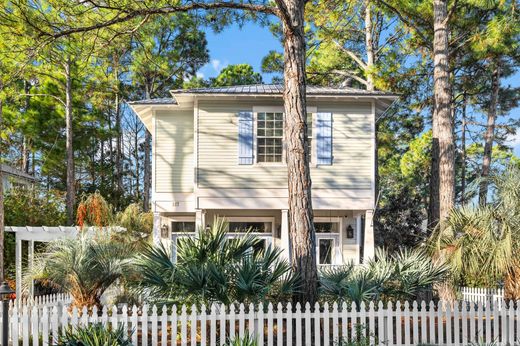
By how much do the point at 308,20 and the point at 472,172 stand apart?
16.1 meters

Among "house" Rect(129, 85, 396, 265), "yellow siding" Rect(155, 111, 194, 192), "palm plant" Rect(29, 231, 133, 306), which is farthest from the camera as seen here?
"yellow siding" Rect(155, 111, 194, 192)

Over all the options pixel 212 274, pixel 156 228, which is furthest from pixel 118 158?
pixel 212 274

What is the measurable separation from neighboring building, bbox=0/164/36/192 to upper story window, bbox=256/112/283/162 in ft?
40.7

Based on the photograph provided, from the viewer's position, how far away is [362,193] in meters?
14.8

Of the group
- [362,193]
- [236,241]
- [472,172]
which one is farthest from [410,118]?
[236,241]

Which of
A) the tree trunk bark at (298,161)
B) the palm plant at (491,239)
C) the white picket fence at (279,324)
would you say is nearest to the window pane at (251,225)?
the palm plant at (491,239)

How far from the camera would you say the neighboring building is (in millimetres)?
21219

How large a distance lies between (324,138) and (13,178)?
15733 millimetres

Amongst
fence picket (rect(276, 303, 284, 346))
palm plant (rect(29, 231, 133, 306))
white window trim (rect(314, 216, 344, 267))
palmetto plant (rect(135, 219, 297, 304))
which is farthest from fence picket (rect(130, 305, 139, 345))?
white window trim (rect(314, 216, 344, 267))

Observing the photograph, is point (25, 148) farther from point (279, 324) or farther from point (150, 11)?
point (279, 324)

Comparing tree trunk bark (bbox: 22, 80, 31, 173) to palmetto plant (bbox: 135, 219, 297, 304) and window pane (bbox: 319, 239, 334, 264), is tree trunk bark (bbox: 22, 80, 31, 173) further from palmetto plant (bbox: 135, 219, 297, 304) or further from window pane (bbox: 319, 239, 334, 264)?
palmetto plant (bbox: 135, 219, 297, 304)

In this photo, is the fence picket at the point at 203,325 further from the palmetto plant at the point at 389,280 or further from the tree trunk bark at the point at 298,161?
the palmetto plant at the point at 389,280

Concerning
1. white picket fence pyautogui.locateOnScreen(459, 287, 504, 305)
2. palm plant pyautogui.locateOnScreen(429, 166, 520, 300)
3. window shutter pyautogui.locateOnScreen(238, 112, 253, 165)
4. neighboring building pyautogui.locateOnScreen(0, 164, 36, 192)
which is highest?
window shutter pyautogui.locateOnScreen(238, 112, 253, 165)

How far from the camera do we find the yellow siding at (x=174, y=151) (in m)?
15.2
